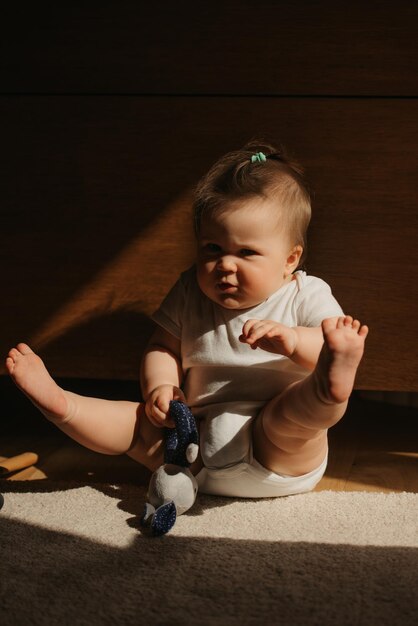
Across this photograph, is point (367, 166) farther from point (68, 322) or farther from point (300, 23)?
point (68, 322)

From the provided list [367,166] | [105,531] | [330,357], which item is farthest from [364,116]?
[105,531]

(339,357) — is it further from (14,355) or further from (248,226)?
(14,355)

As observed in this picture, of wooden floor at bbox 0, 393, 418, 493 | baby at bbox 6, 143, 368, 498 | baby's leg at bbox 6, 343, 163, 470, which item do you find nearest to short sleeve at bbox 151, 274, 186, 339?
baby at bbox 6, 143, 368, 498

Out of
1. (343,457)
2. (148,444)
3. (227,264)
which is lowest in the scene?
(343,457)

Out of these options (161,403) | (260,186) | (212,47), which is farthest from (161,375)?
(212,47)

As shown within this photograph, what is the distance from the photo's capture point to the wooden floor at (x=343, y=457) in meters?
1.04

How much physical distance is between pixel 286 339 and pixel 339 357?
100 mm

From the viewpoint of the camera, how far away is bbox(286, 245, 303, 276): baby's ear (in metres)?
1.00

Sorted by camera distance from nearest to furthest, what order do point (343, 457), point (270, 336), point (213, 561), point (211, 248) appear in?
point (213, 561) → point (270, 336) → point (211, 248) → point (343, 457)

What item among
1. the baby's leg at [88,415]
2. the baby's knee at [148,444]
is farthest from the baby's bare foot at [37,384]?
the baby's knee at [148,444]

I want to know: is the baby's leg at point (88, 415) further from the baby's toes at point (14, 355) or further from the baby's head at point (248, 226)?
the baby's head at point (248, 226)

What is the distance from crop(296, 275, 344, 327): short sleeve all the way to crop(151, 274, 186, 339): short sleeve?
0.16 metres

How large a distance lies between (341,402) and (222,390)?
0.21 metres

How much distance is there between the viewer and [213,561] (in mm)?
750
